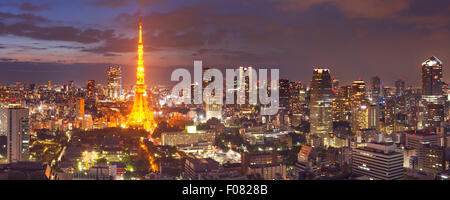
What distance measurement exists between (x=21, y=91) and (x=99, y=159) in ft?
20.2

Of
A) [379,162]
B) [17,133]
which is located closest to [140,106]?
[17,133]

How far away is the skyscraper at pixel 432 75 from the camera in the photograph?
13.2m

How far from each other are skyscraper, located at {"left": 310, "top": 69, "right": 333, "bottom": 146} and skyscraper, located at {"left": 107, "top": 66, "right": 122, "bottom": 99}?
430 inches

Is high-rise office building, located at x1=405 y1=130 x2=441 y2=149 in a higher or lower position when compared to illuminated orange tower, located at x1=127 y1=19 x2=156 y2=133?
lower

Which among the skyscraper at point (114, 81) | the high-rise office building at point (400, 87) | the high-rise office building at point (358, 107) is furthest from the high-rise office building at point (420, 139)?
the skyscraper at point (114, 81)

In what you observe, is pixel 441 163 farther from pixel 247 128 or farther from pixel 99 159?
pixel 99 159

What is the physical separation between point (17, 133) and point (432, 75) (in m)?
13.1

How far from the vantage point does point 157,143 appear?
34.2 ft

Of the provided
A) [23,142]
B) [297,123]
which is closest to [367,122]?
[297,123]

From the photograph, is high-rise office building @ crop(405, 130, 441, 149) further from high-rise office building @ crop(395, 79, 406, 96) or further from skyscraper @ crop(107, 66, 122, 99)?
skyscraper @ crop(107, 66, 122, 99)

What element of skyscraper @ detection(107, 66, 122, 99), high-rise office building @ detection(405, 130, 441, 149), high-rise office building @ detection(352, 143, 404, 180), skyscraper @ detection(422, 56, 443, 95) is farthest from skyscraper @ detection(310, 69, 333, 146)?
skyscraper @ detection(107, 66, 122, 99)

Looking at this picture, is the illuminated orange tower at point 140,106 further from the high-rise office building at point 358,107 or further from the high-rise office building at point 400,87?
the high-rise office building at point 400,87

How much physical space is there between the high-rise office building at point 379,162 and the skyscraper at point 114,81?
15895 millimetres

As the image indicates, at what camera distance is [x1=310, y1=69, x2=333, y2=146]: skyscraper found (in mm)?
13219
